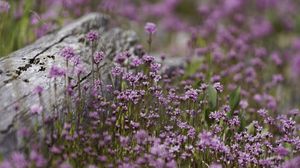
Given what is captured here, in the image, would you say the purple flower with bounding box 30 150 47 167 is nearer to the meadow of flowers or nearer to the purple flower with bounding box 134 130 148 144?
the meadow of flowers

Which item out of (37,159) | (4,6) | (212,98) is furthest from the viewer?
(4,6)

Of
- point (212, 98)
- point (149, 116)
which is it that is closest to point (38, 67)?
point (149, 116)

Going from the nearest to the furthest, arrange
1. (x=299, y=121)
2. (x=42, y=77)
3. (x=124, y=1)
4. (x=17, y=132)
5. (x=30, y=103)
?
(x=17, y=132), (x=30, y=103), (x=42, y=77), (x=299, y=121), (x=124, y=1)

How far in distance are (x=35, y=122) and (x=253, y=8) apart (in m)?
8.30

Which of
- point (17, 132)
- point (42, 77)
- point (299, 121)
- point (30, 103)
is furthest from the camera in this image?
point (299, 121)

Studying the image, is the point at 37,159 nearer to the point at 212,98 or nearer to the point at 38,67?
the point at 38,67

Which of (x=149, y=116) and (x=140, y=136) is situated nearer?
(x=140, y=136)

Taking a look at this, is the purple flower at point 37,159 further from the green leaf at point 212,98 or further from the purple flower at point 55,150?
the green leaf at point 212,98

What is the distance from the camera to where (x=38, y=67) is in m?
5.12

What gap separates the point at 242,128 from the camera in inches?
227

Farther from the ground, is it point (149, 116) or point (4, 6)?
point (4, 6)

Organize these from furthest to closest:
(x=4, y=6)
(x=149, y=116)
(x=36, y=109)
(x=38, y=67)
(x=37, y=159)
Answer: (x=4, y=6)
(x=38, y=67)
(x=149, y=116)
(x=36, y=109)
(x=37, y=159)

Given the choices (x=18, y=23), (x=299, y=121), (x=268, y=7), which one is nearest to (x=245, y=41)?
(x=299, y=121)

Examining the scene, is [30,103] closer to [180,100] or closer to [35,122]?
[35,122]
